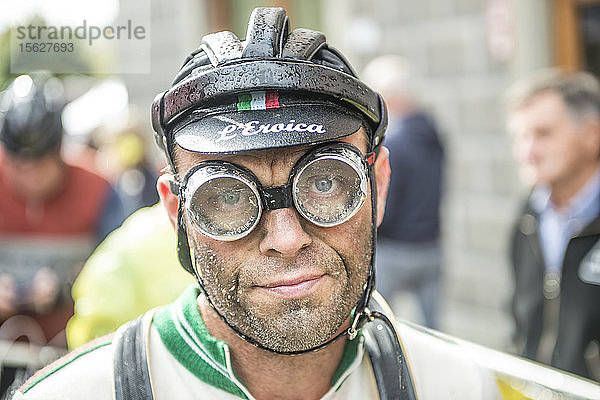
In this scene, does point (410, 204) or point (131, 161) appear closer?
point (410, 204)

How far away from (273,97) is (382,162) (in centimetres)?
36

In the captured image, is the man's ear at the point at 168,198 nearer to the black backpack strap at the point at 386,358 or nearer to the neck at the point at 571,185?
the black backpack strap at the point at 386,358

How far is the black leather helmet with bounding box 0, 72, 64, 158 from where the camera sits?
3.41 m

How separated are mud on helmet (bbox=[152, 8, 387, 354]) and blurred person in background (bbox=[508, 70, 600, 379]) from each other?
2.05m

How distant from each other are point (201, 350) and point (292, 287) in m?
0.28

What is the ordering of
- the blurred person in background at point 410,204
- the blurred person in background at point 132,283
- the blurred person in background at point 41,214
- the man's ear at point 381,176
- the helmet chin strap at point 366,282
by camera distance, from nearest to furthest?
the helmet chin strap at point 366,282 < the man's ear at point 381,176 < the blurred person in background at point 132,283 < the blurred person in background at point 41,214 < the blurred person in background at point 410,204

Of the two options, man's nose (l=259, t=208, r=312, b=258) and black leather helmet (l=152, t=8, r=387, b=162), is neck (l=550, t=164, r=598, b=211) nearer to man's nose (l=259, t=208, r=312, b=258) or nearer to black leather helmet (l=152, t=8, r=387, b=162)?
black leather helmet (l=152, t=8, r=387, b=162)

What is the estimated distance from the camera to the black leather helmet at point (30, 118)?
11.2ft

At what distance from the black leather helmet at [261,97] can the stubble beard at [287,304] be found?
221 millimetres

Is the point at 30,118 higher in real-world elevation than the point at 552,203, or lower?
higher

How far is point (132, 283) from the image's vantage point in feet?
8.07

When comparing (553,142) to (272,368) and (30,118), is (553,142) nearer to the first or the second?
(30,118)

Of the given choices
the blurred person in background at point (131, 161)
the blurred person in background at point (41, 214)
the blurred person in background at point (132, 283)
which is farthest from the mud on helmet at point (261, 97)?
the blurred person in background at point (131, 161)

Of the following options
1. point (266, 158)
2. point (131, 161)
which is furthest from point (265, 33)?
point (131, 161)
